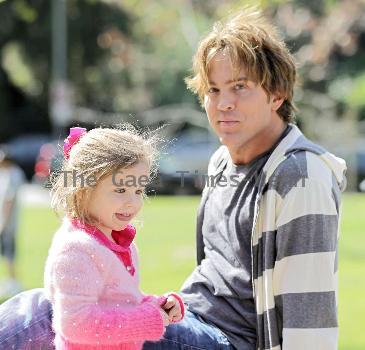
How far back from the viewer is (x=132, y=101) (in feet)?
116

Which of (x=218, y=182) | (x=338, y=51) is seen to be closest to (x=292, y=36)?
(x=338, y=51)

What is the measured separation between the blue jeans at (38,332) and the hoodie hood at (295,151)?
23.9 inches

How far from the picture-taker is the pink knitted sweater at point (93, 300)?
100 inches

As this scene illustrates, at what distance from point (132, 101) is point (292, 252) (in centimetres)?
3272

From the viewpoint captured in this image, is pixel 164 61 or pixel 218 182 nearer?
pixel 218 182

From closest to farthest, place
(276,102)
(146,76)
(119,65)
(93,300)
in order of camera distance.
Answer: (93,300)
(276,102)
(119,65)
(146,76)

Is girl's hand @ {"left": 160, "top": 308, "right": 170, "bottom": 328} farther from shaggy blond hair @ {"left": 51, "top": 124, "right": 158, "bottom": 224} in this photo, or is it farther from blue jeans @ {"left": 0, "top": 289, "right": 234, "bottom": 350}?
shaggy blond hair @ {"left": 51, "top": 124, "right": 158, "bottom": 224}

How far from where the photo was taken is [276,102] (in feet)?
10.6

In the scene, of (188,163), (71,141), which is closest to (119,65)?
(188,163)

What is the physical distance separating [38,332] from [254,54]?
4.19ft

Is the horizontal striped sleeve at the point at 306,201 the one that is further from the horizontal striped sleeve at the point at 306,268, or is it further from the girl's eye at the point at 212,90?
the girl's eye at the point at 212,90

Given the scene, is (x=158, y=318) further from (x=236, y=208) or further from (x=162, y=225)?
(x=162, y=225)

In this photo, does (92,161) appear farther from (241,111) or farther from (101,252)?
(241,111)

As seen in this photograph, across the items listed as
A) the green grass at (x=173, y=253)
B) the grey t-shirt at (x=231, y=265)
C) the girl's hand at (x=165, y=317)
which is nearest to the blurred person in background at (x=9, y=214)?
the green grass at (x=173, y=253)
